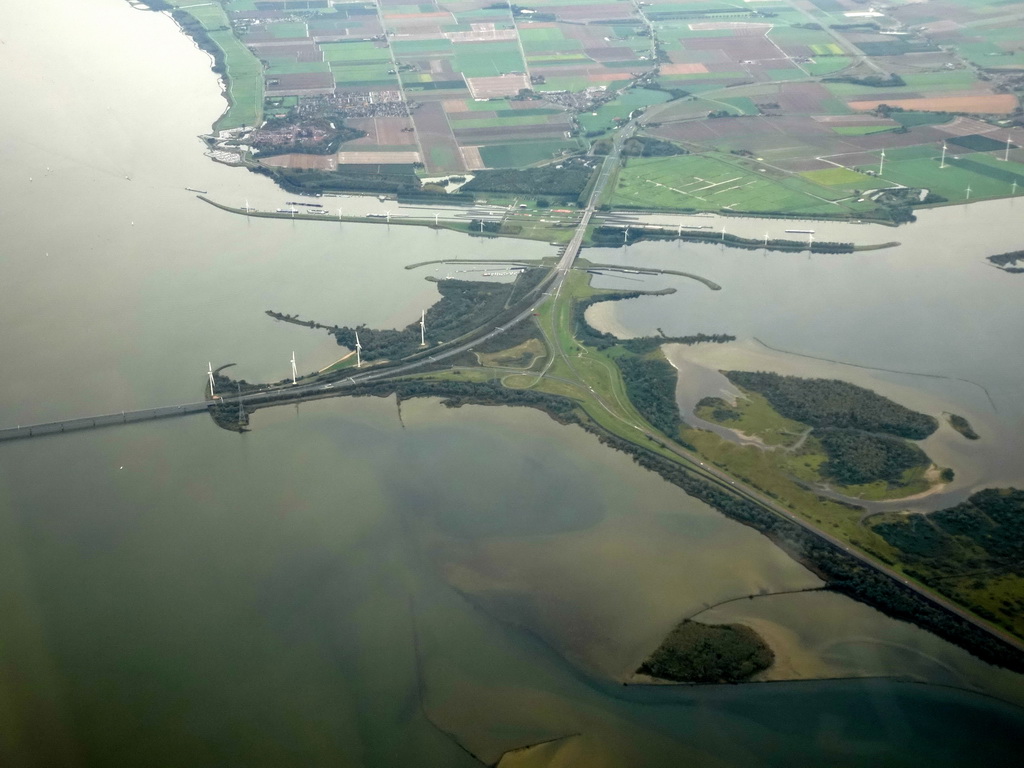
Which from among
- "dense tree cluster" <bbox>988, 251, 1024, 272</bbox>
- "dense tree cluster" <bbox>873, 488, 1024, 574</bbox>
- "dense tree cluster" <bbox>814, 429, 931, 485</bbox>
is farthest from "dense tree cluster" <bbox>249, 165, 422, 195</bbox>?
"dense tree cluster" <bbox>873, 488, 1024, 574</bbox>

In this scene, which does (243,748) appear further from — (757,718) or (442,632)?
(757,718)

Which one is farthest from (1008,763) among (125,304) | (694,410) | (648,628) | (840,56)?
(840,56)

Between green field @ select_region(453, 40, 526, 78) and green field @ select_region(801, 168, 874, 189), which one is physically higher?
green field @ select_region(453, 40, 526, 78)

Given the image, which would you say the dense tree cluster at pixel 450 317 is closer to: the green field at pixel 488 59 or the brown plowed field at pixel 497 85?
the brown plowed field at pixel 497 85

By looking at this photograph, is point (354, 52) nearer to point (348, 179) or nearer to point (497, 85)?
point (497, 85)

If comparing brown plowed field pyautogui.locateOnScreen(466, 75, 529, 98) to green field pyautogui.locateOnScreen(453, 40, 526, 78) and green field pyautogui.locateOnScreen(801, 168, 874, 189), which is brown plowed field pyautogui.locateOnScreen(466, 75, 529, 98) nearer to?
green field pyautogui.locateOnScreen(453, 40, 526, 78)

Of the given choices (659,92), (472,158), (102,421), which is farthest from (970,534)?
(659,92)
